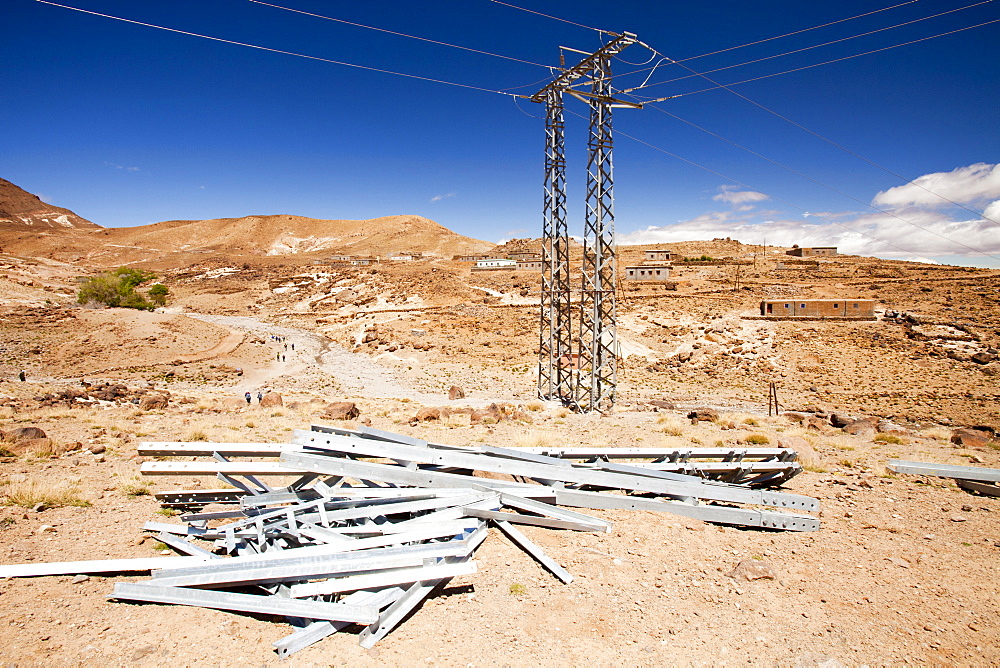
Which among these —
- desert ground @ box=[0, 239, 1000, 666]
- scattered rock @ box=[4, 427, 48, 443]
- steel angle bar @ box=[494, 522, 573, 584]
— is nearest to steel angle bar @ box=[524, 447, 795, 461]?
desert ground @ box=[0, 239, 1000, 666]

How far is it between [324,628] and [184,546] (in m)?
2.14

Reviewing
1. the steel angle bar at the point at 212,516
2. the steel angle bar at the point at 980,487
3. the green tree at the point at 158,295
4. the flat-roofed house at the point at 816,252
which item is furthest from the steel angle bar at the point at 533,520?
the flat-roofed house at the point at 816,252

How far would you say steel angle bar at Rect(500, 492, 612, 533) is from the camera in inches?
244

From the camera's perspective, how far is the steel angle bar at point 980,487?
796 cm

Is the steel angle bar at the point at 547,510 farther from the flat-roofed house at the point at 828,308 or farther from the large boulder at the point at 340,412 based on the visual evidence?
the flat-roofed house at the point at 828,308

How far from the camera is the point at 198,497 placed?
6941 mm

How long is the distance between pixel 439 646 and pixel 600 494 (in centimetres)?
312

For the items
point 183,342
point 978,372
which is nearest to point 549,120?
point 978,372

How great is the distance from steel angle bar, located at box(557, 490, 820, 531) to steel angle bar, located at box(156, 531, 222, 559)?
3.97m

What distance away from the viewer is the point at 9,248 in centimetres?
12850

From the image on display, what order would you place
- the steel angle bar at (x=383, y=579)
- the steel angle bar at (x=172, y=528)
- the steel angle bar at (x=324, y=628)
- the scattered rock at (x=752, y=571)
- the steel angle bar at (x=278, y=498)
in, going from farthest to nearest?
1. the steel angle bar at (x=278, y=498)
2. the steel angle bar at (x=172, y=528)
3. the scattered rock at (x=752, y=571)
4. the steel angle bar at (x=383, y=579)
5. the steel angle bar at (x=324, y=628)

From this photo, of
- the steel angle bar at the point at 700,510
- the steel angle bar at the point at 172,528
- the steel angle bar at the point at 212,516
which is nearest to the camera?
the steel angle bar at the point at 172,528

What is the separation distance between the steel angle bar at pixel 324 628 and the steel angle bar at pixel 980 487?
→ 891 centimetres

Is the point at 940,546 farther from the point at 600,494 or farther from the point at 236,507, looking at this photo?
the point at 236,507
